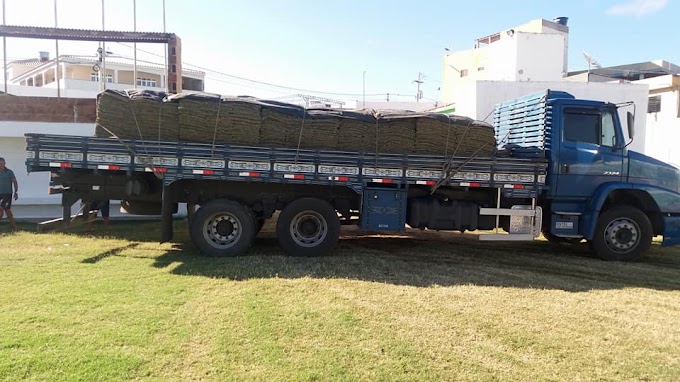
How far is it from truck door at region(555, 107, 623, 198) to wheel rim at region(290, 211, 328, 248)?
13.3ft

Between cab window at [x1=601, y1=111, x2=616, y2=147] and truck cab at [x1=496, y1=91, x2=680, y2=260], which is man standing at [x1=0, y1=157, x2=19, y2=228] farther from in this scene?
cab window at [x1=601, y1=111, x2=616, y2=147]

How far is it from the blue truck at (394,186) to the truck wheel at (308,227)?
0.02m

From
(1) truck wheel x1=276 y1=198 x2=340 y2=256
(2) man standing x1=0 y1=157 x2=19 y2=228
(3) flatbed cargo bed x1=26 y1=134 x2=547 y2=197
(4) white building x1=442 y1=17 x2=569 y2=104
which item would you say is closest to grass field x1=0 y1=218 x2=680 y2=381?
(1) truck wheel x1=276 y1=198 x2=340 y2=256

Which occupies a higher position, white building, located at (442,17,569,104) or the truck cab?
white building, located at (442,17,569,104)

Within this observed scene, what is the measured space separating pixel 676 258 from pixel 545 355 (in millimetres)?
6676

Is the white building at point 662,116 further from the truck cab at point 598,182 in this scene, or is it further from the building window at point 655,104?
the truck cab at point 598,182

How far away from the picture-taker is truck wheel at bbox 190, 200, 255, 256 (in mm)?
7848

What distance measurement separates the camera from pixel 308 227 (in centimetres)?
812

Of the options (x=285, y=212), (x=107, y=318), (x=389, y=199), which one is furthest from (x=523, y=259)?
(x=107, y=318)

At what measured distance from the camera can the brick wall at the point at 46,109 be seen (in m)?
11.9

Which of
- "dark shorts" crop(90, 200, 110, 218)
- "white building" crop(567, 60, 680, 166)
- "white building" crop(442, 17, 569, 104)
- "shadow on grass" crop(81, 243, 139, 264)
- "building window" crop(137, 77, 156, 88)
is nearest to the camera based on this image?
"shadow on grass" crop(81, 243, 139, 264)

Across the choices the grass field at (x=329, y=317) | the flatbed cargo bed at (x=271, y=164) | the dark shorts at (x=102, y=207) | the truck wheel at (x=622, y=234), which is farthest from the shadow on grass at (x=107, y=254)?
the truck wheel at (x=622, y=234)

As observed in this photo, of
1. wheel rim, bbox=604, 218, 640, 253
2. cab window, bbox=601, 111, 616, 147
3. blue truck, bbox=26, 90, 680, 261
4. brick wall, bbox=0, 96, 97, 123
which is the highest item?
brick wall, bbox=0, 96, 97, 123

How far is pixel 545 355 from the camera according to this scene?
14.1 feet
